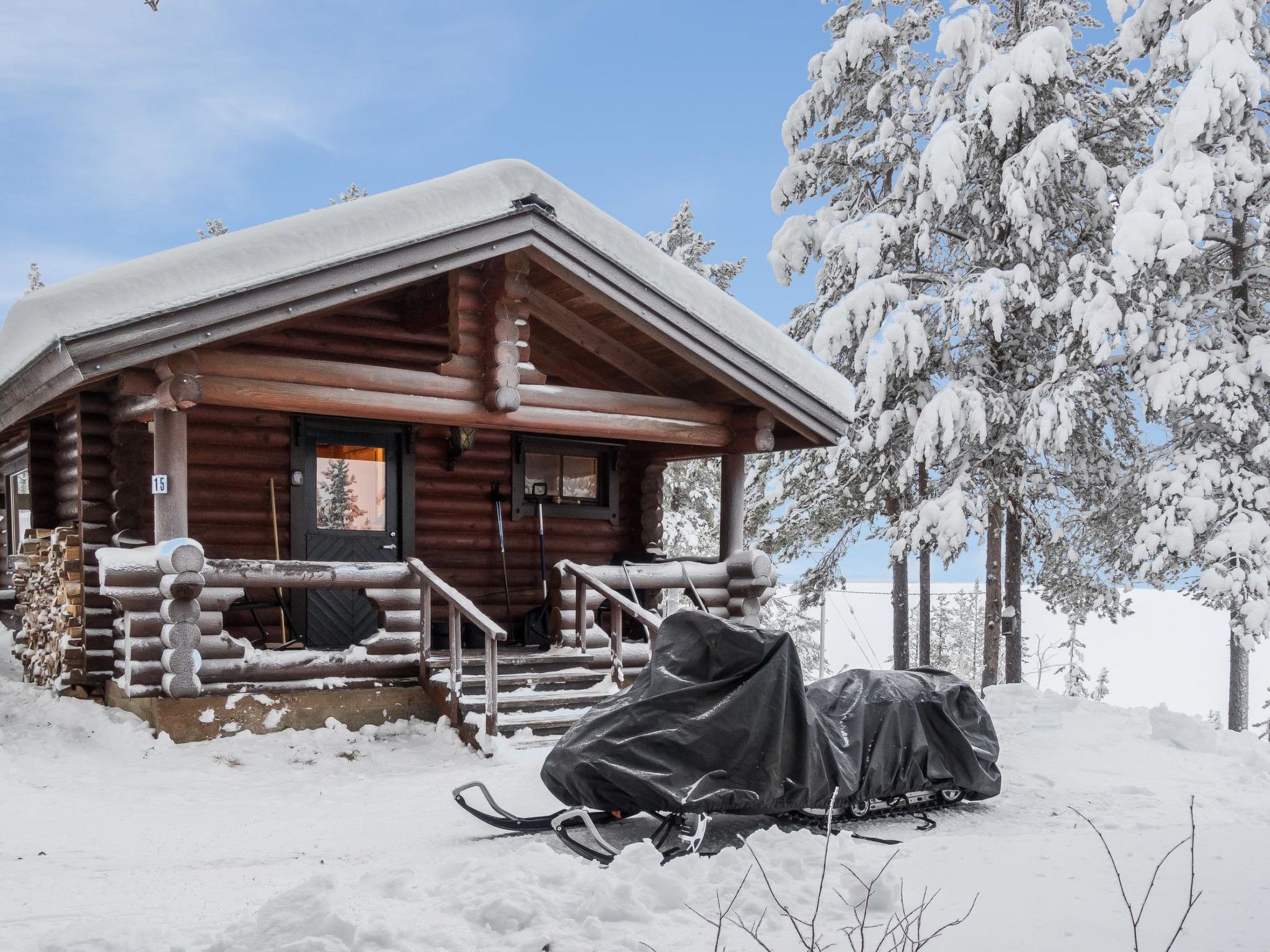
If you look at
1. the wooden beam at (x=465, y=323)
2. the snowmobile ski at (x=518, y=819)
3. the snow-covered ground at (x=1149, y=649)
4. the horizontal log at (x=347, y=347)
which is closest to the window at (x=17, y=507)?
the horizontal log at (x=347, y=347)

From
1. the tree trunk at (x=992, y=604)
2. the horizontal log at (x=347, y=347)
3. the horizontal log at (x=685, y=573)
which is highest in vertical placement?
the horizontal log at (x=347, y=347)

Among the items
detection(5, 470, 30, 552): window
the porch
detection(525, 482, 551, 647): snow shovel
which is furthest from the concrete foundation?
detection(5, 470, 30, 552): window

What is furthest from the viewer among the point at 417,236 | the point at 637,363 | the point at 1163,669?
the point at 1163,669

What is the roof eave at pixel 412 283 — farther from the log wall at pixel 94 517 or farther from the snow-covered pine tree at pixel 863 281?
the snow-covered pine tree at pixel 863 281

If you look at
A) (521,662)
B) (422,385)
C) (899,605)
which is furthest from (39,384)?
(899,605)

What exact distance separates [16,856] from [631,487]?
8104 millimetres

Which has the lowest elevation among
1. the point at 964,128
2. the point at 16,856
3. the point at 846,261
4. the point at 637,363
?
the point at 16,856

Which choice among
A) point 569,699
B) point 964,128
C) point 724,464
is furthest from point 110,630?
point 964,128

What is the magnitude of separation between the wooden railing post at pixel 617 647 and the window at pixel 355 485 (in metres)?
2.89

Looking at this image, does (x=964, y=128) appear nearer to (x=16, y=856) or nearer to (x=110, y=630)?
(x=110, y=630)

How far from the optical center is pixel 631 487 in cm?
1267

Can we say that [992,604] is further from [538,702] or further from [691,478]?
[538,702]

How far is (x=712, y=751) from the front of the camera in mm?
5531

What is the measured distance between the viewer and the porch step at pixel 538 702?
8492 mm
